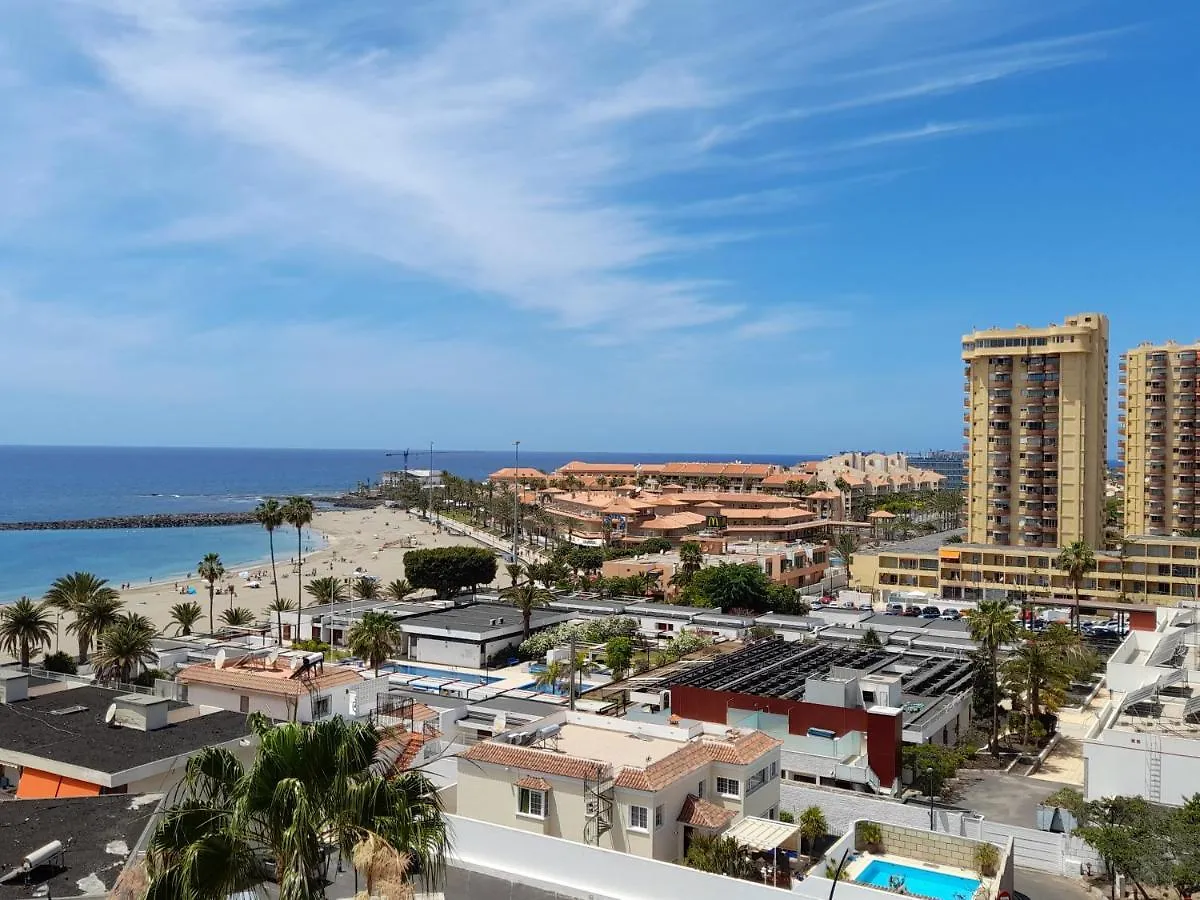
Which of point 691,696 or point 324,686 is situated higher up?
point 324,686

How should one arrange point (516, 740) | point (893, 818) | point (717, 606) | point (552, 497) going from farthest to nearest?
1. point (552, 497)
2. point (717, 606)
3. point (893, 818)
4. point (516, 740)

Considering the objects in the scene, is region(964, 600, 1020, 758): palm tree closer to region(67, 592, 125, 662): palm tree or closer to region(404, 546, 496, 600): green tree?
region(67, 592, 125, 662): palm tree

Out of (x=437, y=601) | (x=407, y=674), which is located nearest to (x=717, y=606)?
(x=437, y=601)

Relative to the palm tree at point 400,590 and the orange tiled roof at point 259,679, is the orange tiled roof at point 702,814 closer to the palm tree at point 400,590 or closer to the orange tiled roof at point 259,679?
the orange tiled roof at point 259,679

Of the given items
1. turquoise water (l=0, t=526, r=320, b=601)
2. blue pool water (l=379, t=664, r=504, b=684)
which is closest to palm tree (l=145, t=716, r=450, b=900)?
blue pool water (l=379, t=664, r=504, b=684)

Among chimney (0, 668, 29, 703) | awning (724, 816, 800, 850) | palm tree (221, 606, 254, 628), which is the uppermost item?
chimney (0, 668, 29, 703)

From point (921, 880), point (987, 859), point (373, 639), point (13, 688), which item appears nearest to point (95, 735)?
point (13, 688)

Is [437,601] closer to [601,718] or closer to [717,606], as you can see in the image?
[717,606]
